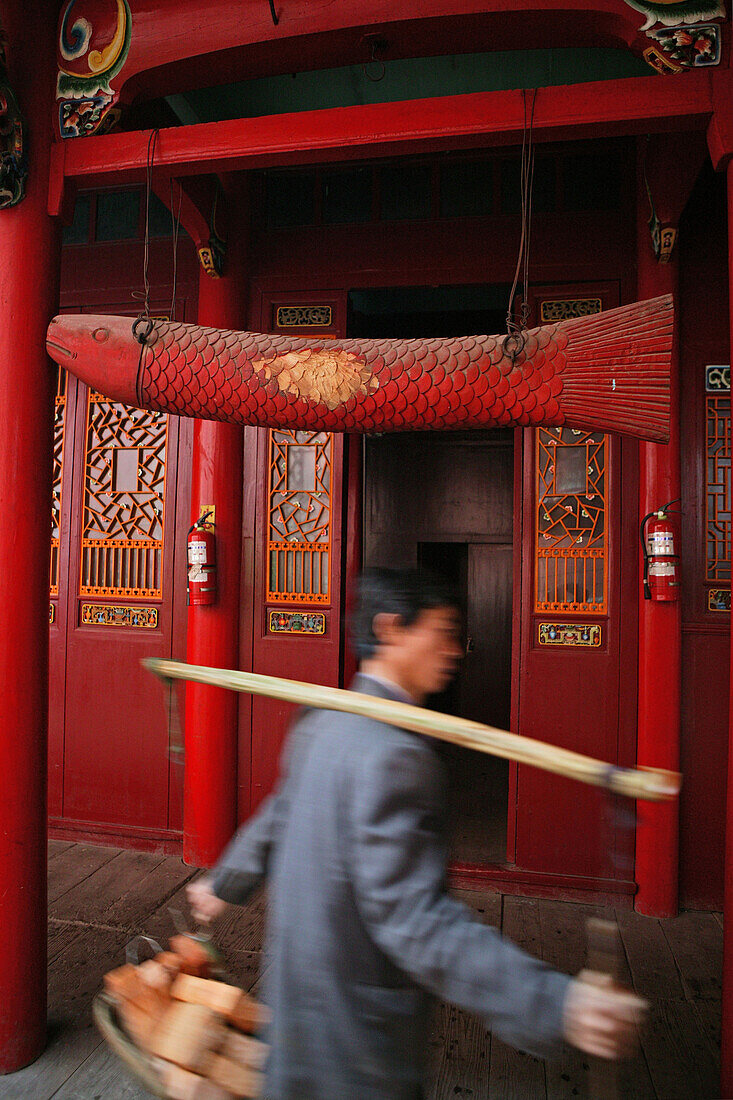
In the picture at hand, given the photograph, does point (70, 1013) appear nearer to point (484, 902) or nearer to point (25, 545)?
point (25, 545)

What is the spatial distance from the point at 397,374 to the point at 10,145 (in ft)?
4.77

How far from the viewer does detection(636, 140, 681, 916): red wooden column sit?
288cm

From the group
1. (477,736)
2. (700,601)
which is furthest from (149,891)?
(700,601)

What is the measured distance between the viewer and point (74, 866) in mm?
3271

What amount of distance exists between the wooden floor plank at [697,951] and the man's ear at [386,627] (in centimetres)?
212

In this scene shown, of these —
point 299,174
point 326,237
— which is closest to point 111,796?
point 326,237

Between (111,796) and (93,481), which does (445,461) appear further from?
(111,796)

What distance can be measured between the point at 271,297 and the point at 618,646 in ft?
7.89

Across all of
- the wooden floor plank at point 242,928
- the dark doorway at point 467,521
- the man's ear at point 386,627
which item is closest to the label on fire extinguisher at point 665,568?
the man's ear at point 386,627

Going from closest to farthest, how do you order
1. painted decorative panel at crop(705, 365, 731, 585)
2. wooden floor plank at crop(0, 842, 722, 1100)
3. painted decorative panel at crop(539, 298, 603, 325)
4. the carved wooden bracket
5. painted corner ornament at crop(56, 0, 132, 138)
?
wooden floor plank at crop(0, 842, 722, 1100), painted corner ornament at crop(56, 0, 132, 138), the carved wooden bracket, painted decorative panel at crop(705, 365, 731, 585), painted decorative panel at crop(539, 298, 603, 325)

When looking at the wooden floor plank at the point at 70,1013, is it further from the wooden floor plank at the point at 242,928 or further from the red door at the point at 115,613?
the red door at the point at 115,613

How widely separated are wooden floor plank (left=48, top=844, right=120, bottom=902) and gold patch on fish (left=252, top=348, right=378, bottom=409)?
2.53m

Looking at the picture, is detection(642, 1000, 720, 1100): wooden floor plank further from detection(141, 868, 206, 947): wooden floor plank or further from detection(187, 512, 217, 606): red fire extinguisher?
detection(187, 512, 217, 606): red fire extinguisher

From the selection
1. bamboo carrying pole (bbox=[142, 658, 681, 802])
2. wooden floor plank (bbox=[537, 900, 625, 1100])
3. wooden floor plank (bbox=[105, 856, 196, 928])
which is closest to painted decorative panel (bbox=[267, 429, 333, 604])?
wooden floor plank (bbox=[105, 856, 196, 928])
